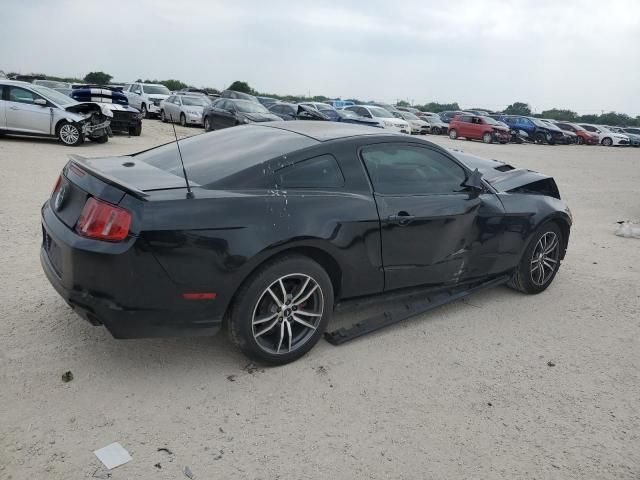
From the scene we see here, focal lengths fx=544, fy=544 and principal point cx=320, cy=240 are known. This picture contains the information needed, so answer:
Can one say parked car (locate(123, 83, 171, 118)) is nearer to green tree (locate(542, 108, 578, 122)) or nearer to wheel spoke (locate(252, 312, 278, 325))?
wheel spoke (locate(252, 312, 278, 325))

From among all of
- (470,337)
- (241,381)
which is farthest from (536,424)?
(241,381)

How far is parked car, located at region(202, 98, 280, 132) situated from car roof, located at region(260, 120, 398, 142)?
1528 cm

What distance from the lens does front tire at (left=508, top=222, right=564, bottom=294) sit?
4965 millimetres

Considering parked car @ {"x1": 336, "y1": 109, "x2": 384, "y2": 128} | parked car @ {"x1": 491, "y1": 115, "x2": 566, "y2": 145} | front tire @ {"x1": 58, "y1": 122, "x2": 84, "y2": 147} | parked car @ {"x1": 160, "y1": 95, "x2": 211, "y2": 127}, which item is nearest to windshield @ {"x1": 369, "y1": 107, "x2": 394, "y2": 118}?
parked car @ {"x1": 336, "y1": 109, "x2": 384, "y2": 128}

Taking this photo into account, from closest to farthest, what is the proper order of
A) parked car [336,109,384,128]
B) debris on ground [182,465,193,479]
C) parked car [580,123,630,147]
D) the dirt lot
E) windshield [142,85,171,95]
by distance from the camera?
debris on ground [182,465,193,479] < the dirt lot < parked car [336,109,384,128] < windshield [142,85,171,95] < parked car [580,123,630,147]

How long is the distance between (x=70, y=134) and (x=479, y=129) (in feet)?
68.6

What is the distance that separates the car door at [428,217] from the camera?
3.88m

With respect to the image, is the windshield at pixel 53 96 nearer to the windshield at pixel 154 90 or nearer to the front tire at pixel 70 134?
the front tire at pixel 70 134

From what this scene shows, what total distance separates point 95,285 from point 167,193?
0.64 m

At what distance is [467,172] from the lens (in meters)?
4.41

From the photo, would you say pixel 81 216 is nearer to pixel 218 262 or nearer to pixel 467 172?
pixel 218 262

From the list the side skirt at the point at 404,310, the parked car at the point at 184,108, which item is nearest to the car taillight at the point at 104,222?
the side skirt at the point at 404,310

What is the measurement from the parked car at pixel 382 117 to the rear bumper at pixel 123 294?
22.4 m

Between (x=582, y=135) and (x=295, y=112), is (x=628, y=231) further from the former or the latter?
(x=582, y=135)
